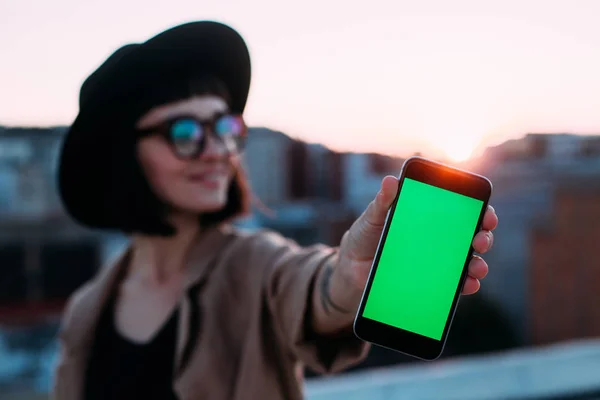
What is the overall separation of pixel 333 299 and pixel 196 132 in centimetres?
64

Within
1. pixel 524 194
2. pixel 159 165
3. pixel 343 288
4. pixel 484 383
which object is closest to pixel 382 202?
pixel 343 288

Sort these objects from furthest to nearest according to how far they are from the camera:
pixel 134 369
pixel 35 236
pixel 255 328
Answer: pixel 35 236
pixel 134 369
pixel 255 328

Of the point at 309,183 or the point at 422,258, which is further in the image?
the point at 309,183

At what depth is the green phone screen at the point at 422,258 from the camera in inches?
38.2

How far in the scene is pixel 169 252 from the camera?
183cm

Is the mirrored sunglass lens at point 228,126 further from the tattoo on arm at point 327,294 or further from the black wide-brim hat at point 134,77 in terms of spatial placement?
the tattoo on arm at point 327,294

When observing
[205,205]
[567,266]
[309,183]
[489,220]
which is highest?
[489,220]

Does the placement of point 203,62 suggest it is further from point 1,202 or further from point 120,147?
point 1,202

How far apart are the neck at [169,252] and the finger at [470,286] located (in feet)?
3.19

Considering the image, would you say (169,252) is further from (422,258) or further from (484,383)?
(484,383)

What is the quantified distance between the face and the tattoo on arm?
509mm

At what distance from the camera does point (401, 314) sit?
1.01 metres

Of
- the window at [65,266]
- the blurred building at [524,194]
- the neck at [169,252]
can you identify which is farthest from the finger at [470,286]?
the window at [65,266]

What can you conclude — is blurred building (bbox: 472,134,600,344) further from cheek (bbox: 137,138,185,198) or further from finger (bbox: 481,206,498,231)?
finger (bbox: 481,206,498,231)
